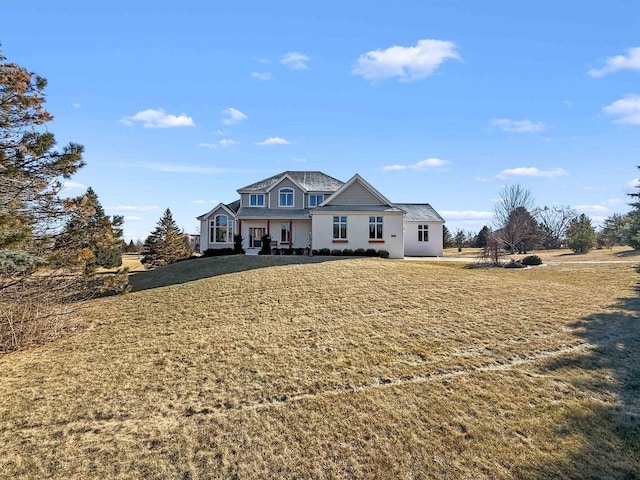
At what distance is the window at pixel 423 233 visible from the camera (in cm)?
3291

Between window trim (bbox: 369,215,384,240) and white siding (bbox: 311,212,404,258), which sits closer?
white siding (bbox: 311,212,404,258)

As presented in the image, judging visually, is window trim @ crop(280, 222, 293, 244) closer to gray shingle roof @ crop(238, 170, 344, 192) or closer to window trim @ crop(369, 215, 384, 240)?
gray shingle roof @ crop(238, 170, 344, 192)

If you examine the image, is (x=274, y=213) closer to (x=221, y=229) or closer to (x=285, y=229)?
(x=285, y=229)

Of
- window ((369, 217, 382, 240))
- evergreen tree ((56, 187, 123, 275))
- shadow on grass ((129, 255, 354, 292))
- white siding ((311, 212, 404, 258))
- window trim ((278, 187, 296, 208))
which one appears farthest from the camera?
window trim ((278, 187, 296, 208))

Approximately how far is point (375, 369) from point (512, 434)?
9.03 ft

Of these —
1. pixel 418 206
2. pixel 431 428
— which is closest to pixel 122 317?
pixel 431 428

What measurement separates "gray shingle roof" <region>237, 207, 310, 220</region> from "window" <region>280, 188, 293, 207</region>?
532mm

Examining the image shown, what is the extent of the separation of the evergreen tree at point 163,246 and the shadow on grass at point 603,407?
28447mm

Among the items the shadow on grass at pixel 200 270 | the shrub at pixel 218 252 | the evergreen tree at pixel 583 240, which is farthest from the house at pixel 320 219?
the evergreen tree at pixel 583 240

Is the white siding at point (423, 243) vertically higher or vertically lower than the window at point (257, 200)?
lower

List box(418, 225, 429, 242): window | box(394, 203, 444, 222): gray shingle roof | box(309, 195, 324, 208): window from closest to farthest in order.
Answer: box(309, 195, 324, 208): window < box(418, 225, 429, 242): window < box(394, 203, 444, 222): gray shingle roof

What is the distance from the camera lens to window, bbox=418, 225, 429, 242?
32.9 meters

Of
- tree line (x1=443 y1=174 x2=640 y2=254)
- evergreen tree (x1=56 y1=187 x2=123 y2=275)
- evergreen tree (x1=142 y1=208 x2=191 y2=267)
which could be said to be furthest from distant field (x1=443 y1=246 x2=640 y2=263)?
evergreen tree (x1=56 y1=187 x2=123 y2=275)

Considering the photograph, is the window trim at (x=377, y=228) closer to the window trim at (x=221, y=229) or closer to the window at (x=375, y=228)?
the window at (x=375, y=228)
